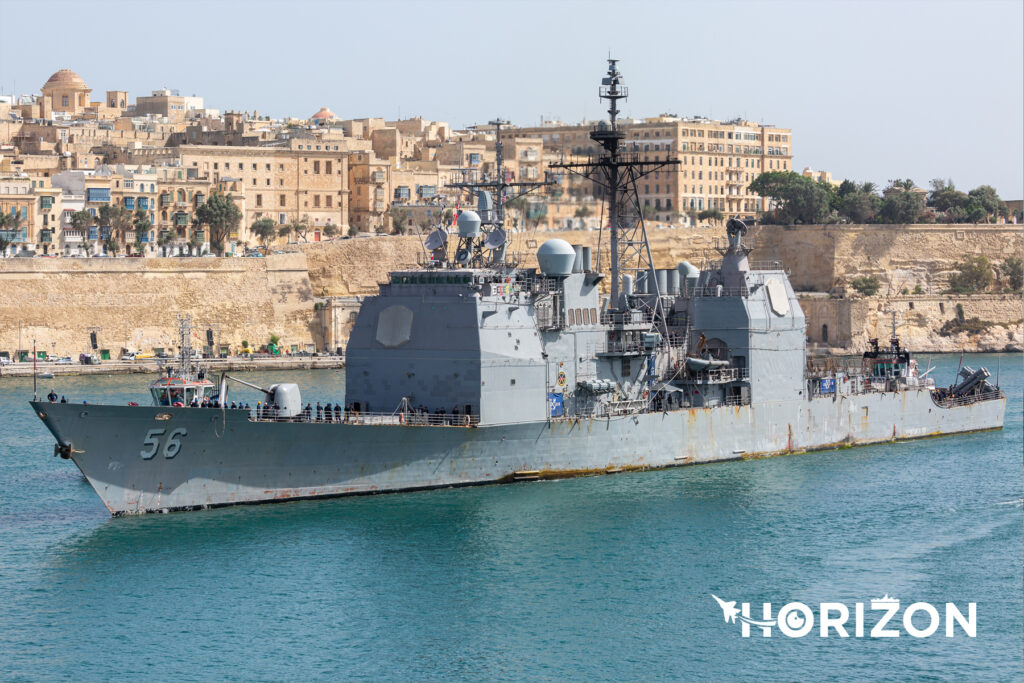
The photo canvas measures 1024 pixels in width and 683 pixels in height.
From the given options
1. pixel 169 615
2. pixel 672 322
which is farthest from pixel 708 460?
pixel 169 615

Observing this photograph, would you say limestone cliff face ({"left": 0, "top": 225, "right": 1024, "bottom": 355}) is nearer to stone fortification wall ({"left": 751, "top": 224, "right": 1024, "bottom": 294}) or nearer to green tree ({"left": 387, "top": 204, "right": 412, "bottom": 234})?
stone fortification wall ({"left": 751, "top": 224, "right": 1024, "bottom": 294})

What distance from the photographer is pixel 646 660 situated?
1994 cm

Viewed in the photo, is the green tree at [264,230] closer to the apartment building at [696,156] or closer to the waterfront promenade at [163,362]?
the waterfront promenade at [163,362]

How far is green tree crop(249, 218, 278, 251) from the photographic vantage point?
253 feet

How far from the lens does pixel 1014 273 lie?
85.6 metres

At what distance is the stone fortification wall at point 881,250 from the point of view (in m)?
85.2

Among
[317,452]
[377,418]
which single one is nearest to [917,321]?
[377,418]

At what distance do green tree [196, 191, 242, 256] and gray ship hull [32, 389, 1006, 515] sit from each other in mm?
44275

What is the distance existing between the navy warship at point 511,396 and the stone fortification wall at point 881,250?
47884 mm

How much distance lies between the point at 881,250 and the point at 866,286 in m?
4.75

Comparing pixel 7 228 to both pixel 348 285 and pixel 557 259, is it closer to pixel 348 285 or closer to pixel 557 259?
pixel 348 285

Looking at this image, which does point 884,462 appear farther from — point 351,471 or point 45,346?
point 45,346

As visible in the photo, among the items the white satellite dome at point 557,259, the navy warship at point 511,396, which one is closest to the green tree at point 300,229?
the navy warship at point 511,396

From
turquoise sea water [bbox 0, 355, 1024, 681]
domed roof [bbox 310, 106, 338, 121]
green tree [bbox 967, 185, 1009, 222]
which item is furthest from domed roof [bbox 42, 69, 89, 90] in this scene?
turquoise sea water [bbox 0, 355, 1024, 681]
